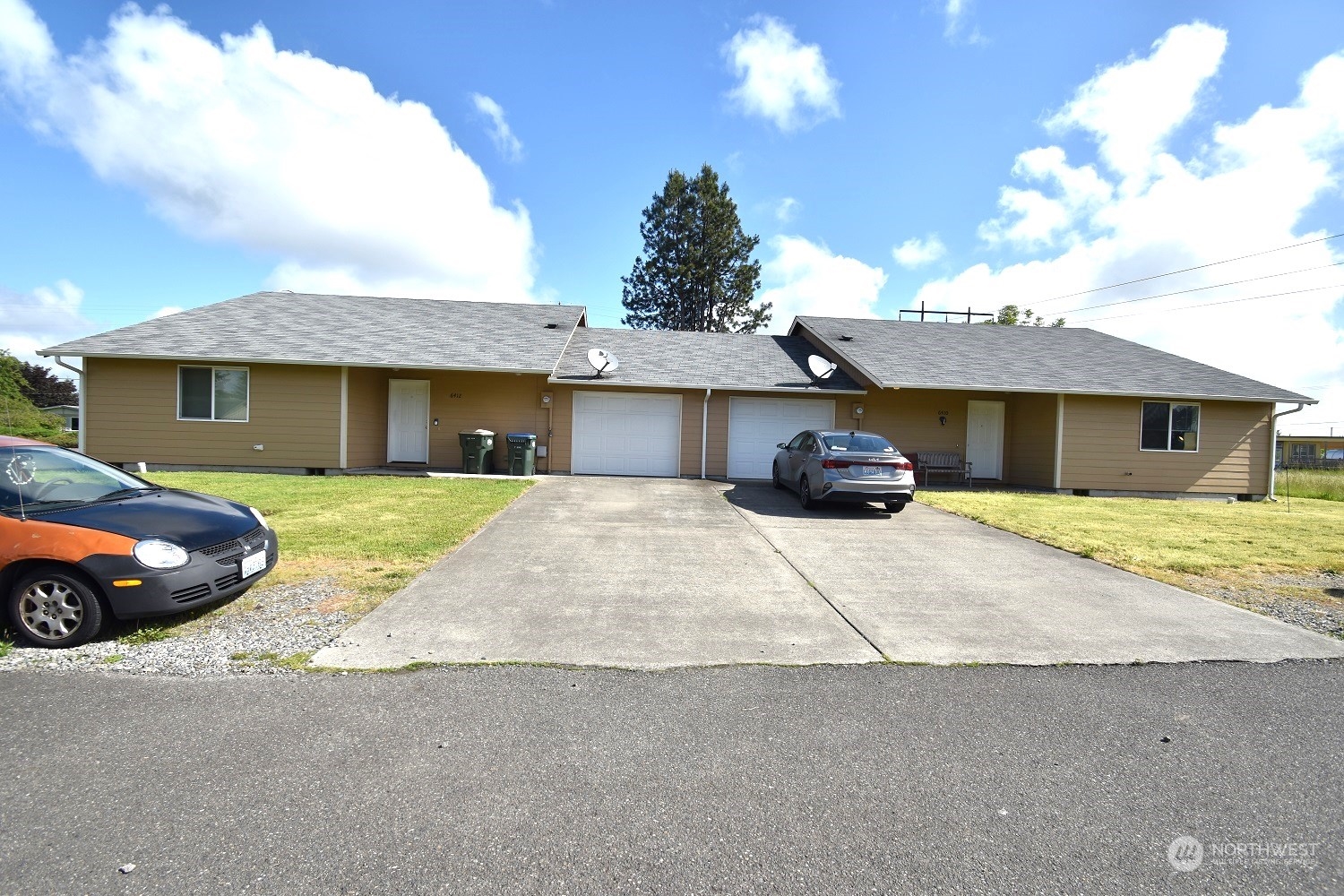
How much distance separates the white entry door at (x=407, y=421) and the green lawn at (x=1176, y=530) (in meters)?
11.6

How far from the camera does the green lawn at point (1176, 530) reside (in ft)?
24.6

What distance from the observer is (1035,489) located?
15.8m

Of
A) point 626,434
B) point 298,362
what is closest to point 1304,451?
point 626,434

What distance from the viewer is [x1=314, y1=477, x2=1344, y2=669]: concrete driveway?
441cm

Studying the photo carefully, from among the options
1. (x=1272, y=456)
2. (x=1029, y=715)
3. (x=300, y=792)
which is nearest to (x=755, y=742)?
(x=1029, y=715)

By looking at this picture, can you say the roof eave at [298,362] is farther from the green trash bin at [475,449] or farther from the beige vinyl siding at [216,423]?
the green trash bin at [475,449]

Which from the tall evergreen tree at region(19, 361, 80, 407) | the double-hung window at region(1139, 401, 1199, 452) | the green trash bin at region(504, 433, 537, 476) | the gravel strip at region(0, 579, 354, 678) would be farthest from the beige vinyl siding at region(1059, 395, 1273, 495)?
the tall evergreen tree at region(19, 361, 80, 407)

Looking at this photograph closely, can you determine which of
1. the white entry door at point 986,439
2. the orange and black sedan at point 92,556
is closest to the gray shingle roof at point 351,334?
the orange and black sedan at point 92,556

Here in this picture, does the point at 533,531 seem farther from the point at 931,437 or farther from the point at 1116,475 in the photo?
the point at 1116,475

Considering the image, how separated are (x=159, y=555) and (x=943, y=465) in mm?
15317

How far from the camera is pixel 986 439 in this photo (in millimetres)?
17188

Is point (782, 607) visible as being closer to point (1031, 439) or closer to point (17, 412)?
point (1031, 439)

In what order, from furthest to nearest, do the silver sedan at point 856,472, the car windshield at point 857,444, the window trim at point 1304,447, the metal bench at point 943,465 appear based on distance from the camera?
the window trim at point 1304,447 < the metal bench at point 943,465 < the car windshield at point 857,444 < the silver sedan at point 856,472

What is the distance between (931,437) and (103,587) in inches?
643
